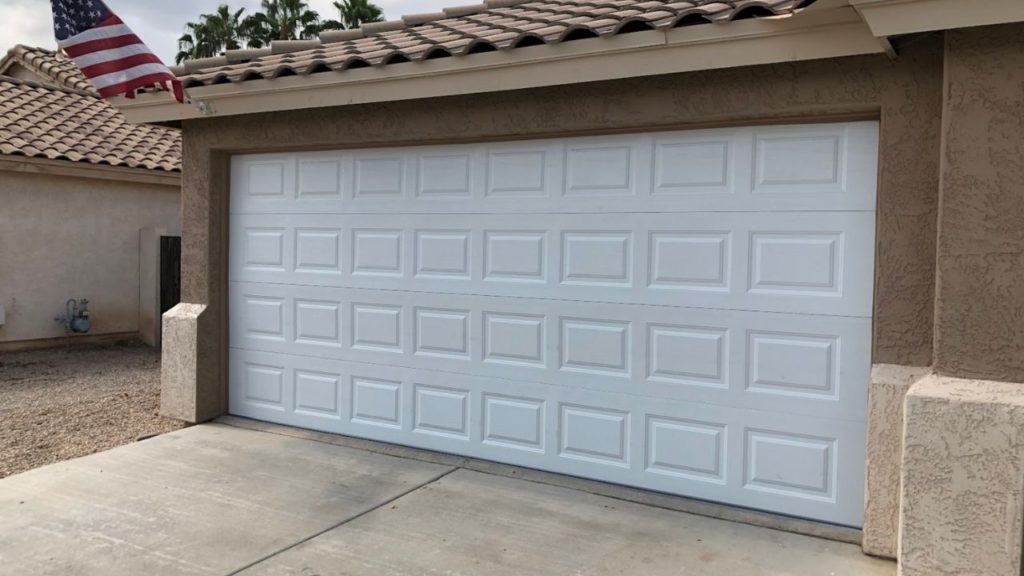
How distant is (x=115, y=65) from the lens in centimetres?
625

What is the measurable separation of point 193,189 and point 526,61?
3609mm

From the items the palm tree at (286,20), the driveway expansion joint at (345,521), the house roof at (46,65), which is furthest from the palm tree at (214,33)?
the driveway expansion joint at (345,521)

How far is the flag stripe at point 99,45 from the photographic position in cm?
610

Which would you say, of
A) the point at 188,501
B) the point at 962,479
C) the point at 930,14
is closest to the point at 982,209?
the point at 930,14

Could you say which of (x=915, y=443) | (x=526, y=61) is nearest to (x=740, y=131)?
(x=526, y=61)

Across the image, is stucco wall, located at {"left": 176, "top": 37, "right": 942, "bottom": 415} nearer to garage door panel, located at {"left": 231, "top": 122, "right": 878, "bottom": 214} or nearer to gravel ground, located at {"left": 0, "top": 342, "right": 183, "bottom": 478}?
garage door panel, located at {"left": 231, "top": 122, "right": 878, "bottom": 214}

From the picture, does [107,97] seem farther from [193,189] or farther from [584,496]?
[584,496]

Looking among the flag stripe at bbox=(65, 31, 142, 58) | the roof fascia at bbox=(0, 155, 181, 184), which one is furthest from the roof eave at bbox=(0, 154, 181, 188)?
the flag stripe at bbox=(65, 31, 142, 58)

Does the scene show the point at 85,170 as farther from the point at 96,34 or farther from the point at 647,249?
the point at 647,249

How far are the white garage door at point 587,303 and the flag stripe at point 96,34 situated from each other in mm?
1443

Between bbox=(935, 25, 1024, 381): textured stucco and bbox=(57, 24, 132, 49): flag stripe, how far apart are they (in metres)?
5.66

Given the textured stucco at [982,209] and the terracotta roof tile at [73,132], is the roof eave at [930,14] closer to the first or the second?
the textured stucco at [982,209]

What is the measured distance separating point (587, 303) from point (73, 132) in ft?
32.8

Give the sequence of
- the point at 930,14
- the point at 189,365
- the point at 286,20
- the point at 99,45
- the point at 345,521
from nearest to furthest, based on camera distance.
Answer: the point at 930,14 < the point at 345,521 < the point at 99,45 < the point at 189,365 < the point at 286,20
